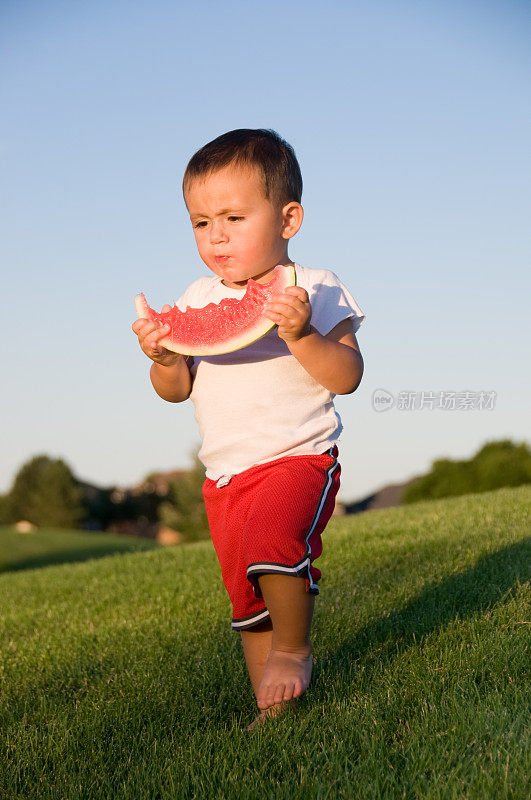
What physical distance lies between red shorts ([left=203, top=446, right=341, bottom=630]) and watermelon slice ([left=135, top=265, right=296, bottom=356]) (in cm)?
49

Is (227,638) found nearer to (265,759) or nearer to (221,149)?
(265,759)

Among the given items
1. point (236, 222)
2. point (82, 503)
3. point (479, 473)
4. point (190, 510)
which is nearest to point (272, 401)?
point (236, 222)

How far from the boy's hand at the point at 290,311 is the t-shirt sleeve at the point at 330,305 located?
338 millimetres

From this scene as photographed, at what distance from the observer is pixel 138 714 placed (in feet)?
10.9

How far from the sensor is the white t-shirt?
3.00 meters

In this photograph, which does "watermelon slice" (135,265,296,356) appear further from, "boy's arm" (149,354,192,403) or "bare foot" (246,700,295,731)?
"bare foot" (246,700,295,731)

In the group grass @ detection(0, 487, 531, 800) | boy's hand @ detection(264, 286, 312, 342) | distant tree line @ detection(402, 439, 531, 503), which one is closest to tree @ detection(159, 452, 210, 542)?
distant tree line @ detection(402, 439, 531, 503)

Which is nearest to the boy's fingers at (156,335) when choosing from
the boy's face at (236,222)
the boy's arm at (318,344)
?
the boy's face at (236,222)

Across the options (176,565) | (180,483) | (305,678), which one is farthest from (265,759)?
(180,483)

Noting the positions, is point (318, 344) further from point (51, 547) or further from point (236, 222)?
point (51, 547)

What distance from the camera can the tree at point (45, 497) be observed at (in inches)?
1499

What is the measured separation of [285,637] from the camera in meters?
2.84

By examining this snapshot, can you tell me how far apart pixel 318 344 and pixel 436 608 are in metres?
2.12

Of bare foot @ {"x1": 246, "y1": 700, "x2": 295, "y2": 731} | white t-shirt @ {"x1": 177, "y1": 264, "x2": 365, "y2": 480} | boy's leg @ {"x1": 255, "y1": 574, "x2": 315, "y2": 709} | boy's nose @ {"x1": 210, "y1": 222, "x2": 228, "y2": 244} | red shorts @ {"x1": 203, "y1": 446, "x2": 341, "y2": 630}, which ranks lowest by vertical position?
bare foot @ {"x1": 246, "y1": 700, "x2": 295, "y2": 731}
